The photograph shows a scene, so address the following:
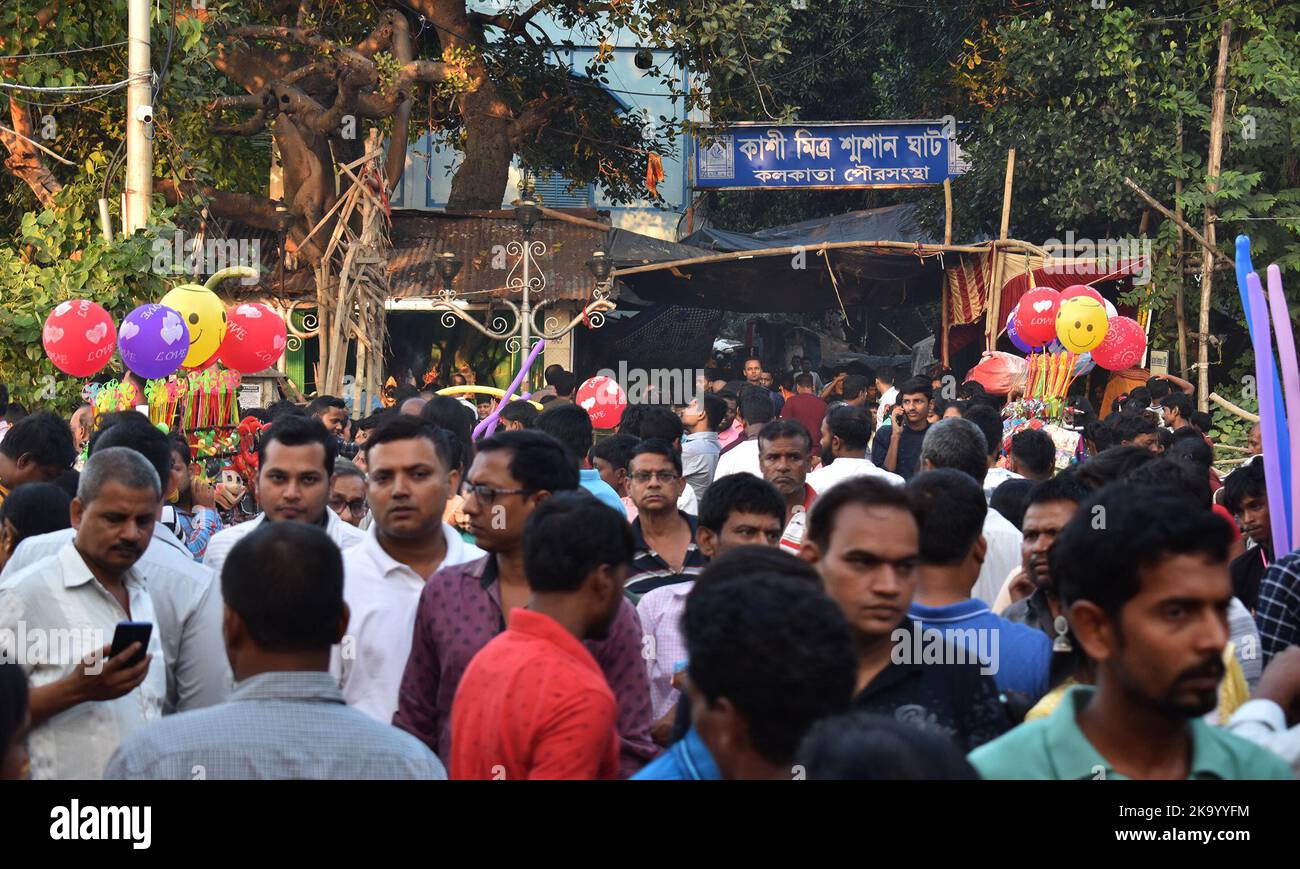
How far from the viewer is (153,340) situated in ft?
28.4

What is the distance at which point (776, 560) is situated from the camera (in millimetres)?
3006

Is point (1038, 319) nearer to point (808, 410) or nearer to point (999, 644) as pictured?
point (808, 410)

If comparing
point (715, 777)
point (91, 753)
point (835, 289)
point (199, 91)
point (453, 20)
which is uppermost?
point (453, 20)

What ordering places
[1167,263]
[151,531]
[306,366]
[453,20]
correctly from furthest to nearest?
[306,366] → [453,20] → [1167,263] → [151,531]

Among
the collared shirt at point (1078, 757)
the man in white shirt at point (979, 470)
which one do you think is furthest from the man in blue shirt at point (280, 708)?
the man in white shirt at point (979, 470)

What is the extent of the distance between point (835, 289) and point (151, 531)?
48.4 feet

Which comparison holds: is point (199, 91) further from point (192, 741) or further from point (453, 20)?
point (192, 741)

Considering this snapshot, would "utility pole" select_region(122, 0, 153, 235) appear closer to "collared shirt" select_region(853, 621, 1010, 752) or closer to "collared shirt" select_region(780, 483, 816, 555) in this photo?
"collared shirt" select_region(780, 483, 816, 555)

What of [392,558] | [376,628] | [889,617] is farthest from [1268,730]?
[392,558]

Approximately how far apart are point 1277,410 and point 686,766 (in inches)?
146

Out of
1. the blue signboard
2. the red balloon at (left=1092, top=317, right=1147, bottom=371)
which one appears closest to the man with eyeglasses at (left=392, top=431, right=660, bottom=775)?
the red balloon at (left=1092, top=317, right=1147, bottom=371)

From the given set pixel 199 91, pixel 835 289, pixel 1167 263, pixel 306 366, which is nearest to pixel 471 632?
pixel 199 91

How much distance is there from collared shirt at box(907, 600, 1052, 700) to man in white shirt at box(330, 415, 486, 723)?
1.33 m

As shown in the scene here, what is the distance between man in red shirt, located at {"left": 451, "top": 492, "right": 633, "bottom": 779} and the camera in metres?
2.88
